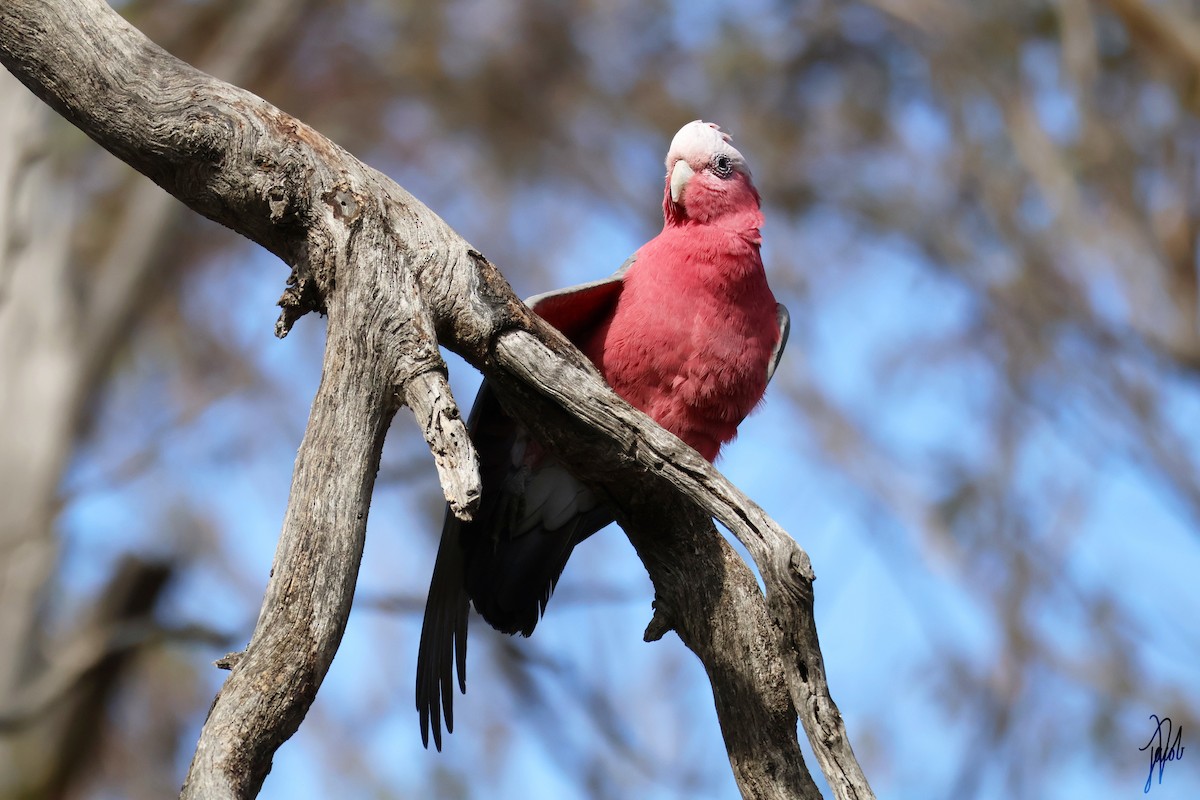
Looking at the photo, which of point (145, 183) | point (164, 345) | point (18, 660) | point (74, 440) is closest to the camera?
point (18, 660)

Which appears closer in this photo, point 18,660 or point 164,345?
point 18,660

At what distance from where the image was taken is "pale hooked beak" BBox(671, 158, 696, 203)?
4.57m

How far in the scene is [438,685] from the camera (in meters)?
3.90

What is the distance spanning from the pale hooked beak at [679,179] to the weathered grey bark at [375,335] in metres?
1.45

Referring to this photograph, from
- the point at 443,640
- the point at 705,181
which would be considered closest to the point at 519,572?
the point at 443,640

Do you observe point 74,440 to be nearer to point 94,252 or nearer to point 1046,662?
point 94,252

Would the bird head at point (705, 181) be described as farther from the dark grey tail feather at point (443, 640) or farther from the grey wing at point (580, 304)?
the dark grey tail feather at point (443, 640)

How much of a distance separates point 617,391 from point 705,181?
968mm

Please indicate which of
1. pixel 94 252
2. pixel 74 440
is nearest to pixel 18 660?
pixel 74 440

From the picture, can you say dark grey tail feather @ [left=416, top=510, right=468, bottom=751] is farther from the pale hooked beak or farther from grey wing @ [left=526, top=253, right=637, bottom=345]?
the pale hooked beak

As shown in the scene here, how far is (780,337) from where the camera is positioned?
452 centimetres

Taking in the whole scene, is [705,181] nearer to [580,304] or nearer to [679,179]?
[679,179]

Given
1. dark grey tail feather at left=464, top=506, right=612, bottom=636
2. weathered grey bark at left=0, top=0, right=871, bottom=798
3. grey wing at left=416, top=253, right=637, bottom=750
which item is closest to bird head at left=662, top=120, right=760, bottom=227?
grey wing at left=416, top=253, right=637, bottom=750

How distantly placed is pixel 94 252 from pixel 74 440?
351cm
